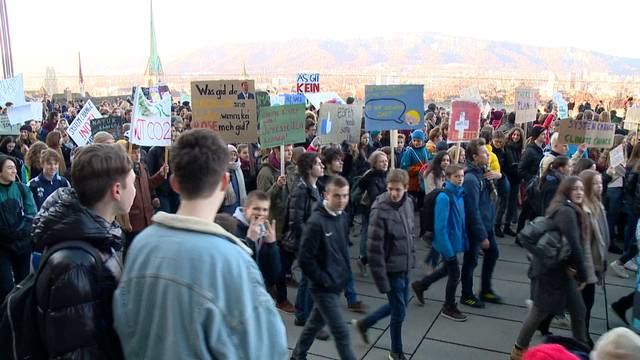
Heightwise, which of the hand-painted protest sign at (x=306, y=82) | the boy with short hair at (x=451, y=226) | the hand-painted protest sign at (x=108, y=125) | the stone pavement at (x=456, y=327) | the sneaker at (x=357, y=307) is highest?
the hand-painted protest sign at (x=306, y=82)

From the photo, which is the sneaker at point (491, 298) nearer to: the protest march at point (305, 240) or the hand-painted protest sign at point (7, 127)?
the protest march at point (305, 240)

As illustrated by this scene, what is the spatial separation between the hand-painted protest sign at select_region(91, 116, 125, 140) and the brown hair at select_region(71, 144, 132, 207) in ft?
24.1

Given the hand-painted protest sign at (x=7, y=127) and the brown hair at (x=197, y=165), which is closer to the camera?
the brown hair at (x=197, y=165)

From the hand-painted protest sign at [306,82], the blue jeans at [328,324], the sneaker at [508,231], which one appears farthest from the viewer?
the hand-painted protest sign at [306,82]

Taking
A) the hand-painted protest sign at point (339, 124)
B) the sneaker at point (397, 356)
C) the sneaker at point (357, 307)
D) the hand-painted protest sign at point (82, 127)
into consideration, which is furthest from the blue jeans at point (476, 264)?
the hand-painted protest sign at point (82, 127)

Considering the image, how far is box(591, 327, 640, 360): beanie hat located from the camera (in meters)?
2.38

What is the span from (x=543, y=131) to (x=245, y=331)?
837 cm

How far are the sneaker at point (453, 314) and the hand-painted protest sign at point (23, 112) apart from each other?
28.8 ft

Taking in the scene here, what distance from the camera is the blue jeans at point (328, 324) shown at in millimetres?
4129

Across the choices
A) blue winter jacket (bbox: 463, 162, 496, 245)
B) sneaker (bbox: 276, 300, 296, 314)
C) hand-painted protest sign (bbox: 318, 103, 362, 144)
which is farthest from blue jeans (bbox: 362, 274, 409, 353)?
hand-painted protest sign (bbox: 318, 103, 362, 144)

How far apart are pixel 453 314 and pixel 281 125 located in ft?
10.7

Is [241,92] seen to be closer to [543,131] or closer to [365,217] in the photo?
[365,217]

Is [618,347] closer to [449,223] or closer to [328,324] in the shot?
[328,324]

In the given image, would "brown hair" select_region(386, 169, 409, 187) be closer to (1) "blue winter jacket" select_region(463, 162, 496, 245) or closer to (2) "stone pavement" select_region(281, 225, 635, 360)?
(1) "blue winter jacket" select_region(463, 162, 496, 245)
